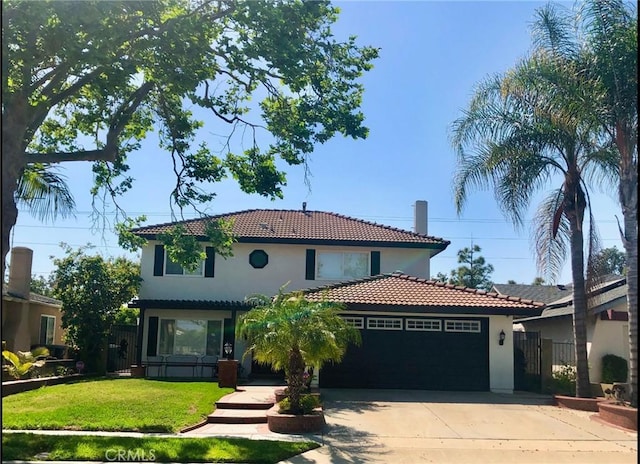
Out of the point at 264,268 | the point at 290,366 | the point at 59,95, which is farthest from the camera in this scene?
the point at 264,268

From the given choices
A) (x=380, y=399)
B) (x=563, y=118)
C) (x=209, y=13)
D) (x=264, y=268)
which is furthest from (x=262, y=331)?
(x=264, y=268)

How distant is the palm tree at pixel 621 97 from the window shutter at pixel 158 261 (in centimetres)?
1619

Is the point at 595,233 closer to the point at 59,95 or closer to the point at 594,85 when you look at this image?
the point at 594,85

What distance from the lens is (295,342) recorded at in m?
12.0

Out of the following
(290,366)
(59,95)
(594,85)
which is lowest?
(290,366)

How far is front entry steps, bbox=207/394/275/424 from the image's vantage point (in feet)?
40.5

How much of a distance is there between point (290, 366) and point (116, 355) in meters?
14.0

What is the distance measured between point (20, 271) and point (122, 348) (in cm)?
526

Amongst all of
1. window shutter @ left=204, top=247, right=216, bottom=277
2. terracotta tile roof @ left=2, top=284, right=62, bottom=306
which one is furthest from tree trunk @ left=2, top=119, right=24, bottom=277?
terracotta tile roof @ left=2, top=284, right=62, bottom=306

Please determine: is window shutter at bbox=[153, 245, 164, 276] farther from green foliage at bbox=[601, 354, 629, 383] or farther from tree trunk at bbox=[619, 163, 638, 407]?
tree trunk at bbox=[619, 163, 638, 407]

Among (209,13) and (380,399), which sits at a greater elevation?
(209,13)

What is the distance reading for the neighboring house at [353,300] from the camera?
18.3m

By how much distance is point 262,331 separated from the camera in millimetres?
12078

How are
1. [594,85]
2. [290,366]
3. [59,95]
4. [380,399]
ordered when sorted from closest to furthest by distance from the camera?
[59,95]
[290,366]
[594,85]
[380,399]
